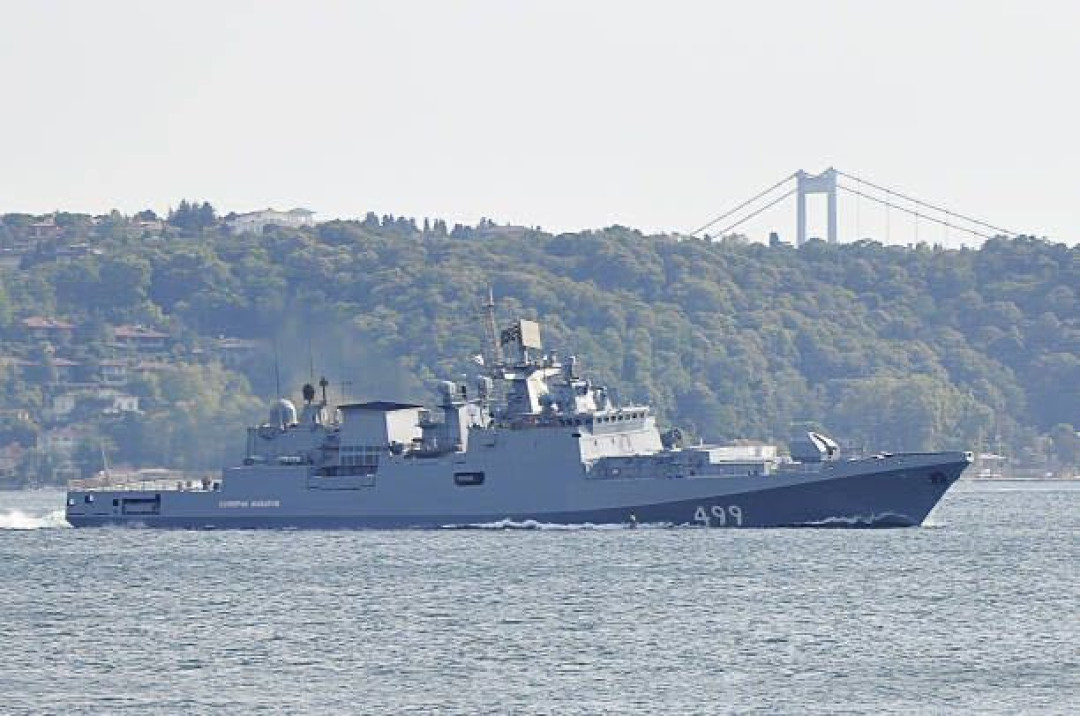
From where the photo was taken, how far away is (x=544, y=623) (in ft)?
167

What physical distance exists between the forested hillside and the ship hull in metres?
46.4

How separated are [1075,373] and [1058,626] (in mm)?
117107

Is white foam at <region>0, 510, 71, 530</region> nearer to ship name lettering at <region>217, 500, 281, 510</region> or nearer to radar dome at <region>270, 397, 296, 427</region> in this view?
ship name lettering at <region>217, 500, 281, 510</region>

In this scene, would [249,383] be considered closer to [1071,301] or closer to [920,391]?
[920,391]

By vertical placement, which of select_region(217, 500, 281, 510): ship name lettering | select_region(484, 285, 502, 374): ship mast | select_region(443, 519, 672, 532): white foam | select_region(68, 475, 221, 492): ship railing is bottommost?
select_region(443, 519, 672, 532): white foam

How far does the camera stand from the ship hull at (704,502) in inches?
2702

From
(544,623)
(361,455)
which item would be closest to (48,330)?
(361,455)

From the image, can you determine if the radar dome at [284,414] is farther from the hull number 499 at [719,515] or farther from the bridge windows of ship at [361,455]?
the hull number 499 at [719,515]

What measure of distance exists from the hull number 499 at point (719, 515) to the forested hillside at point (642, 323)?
5048 centimetres

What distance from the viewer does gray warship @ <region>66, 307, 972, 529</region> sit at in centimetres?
6912

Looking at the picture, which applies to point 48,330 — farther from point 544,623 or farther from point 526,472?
point 544,623

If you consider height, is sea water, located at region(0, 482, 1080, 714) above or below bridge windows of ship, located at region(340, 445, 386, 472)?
below

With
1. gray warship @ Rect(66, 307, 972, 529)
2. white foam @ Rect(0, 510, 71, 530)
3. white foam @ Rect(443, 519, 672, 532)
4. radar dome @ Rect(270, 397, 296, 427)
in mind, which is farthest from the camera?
white foam @ Rect(0, 510, 71, 530)

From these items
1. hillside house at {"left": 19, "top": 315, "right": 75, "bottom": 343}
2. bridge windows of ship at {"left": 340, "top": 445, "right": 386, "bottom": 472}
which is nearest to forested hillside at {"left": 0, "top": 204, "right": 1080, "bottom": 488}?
hillside house at {"left": 19, "top": 315, "right": 75, "bottom": 343}
